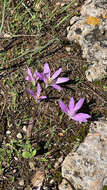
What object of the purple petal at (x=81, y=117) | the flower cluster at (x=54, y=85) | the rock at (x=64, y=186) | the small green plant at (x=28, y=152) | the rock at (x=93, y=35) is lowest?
the rock at (x=64, y=186)

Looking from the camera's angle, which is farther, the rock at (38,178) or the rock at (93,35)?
the rock at (93,35)

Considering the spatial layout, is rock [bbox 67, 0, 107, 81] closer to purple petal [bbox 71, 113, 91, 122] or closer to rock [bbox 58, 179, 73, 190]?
purple petal [bbox 71, 113, 91, 122]

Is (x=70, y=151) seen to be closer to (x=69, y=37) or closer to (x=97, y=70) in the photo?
(x=97, y=70)

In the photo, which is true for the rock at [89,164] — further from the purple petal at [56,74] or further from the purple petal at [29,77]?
the purple petal at [29,77]

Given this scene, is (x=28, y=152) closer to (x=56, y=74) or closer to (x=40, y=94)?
(x=40, y=94)

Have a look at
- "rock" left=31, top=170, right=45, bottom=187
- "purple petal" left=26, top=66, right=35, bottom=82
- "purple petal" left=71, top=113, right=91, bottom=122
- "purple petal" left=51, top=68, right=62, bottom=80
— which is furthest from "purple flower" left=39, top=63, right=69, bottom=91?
"rock" left=31, top=170, right=45, bottom=187

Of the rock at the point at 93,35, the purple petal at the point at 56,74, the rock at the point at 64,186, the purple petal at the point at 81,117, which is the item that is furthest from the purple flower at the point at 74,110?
the rock at the point at 64,186

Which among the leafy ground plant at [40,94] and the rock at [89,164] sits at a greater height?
the leafy ground plant at [40,94]
